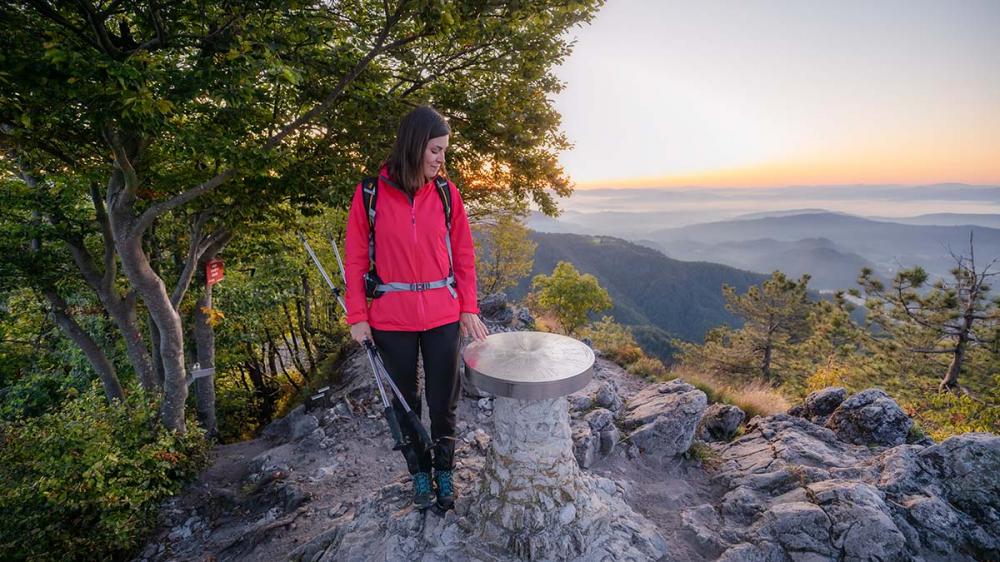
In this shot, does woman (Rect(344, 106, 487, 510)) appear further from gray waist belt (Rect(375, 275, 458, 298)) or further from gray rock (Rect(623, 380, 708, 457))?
gray rock (Rect(623, 380, 708, 457))

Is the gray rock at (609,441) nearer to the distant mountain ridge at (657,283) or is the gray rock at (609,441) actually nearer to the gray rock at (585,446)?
the gray rock at (585,446)

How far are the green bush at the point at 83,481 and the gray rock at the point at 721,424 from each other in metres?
7.99

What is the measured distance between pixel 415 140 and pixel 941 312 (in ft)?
95.7

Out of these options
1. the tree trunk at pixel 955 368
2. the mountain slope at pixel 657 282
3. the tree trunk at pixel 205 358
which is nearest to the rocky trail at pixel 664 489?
the tree trunk at pixel 205 358

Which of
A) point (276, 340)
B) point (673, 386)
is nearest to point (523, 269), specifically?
point (276, 340)

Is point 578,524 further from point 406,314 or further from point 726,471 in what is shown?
point 726,471

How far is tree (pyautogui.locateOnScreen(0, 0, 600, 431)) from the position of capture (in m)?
4.04

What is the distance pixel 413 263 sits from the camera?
3.18 m

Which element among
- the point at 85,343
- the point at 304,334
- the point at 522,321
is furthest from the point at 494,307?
the point at 85,343

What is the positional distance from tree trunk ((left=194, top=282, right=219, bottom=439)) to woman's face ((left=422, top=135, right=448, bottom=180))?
8546mm

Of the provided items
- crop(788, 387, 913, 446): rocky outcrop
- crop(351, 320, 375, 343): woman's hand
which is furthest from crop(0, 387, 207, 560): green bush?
crop(788, 387, 913, 446): rocky outcrop

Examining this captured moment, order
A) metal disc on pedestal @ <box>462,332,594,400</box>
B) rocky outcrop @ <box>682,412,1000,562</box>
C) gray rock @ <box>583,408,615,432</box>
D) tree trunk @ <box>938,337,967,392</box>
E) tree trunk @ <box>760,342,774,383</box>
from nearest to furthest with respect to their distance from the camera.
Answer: metal disc on pedestal @ <box>462,332,594,400</box> → rocky outcrop @ <box>682,412,1000,562</box> → gray rock @ <box>583,408,615,432</box> → tree trunk @ <box>938,337,967,392</box> → tree trunk @ <box>760,342,774,383</box>

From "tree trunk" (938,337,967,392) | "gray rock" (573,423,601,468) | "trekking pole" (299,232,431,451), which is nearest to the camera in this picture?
"trekking pole" (299,232,431,451)

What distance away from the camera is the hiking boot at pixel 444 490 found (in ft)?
12.1
